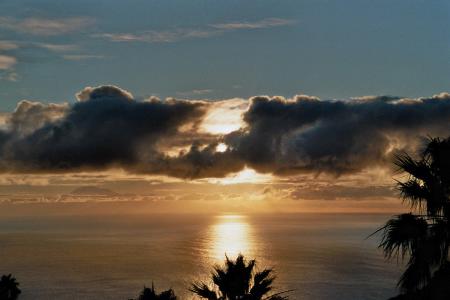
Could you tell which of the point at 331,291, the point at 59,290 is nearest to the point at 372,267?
the point at 331,291

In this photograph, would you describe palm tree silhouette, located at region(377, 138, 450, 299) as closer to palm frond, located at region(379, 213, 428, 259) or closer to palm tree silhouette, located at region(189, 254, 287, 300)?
palm frond, located at region(379, 213, 428, 259)

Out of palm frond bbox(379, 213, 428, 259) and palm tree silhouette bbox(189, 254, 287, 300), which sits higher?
palm frond bbox(379, 213, 428, 259)

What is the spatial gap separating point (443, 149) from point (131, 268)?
182051mm

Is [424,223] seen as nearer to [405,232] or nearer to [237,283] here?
[405,232]

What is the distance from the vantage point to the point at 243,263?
21.4 m

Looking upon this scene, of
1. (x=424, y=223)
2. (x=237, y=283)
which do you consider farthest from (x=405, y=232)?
(x=237, y=283)

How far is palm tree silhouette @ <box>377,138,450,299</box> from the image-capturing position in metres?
16.2

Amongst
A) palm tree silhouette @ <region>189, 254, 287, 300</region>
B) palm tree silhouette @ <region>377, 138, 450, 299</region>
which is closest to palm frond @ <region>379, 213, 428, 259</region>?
palm tree silhouette @ <region>377, 138, 450, 299</region>

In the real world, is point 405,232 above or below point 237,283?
above

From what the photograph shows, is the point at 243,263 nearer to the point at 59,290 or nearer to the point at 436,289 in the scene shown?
the point at 436,289

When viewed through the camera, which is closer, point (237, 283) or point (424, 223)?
point (424, 223)

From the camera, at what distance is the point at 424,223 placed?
16.8m

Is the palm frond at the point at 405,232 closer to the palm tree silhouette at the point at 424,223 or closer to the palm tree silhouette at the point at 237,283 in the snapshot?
the palm tree silhouette at the point at 424,223

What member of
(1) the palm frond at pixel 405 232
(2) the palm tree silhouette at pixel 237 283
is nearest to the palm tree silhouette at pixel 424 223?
(1) the palm frond at pixel 405 232
